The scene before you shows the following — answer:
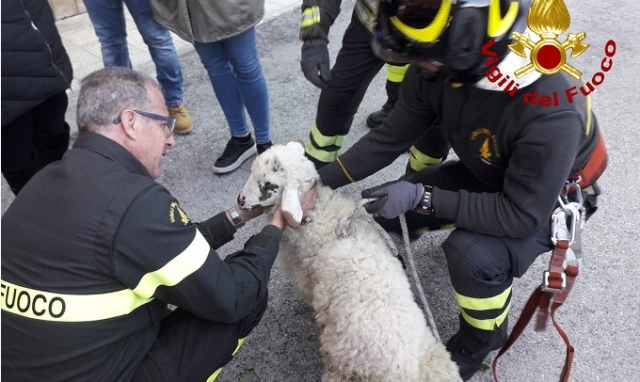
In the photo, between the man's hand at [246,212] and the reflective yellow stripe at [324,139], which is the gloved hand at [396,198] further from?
the reflective yellow stripe at [324,139]

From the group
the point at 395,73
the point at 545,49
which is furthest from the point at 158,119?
the point at 395,73

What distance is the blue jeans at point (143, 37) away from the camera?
3.30m

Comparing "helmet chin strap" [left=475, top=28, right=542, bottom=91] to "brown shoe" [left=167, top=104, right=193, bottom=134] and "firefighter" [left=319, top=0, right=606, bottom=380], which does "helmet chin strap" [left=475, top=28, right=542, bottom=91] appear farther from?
"brown shoe" [left=167, top=104, right=193, bottom=134]

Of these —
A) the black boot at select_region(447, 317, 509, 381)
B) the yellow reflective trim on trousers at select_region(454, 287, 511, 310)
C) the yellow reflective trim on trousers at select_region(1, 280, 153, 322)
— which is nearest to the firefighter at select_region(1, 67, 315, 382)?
the yellow reflective trim on trousers at select_region(1, 280, 153, 322)

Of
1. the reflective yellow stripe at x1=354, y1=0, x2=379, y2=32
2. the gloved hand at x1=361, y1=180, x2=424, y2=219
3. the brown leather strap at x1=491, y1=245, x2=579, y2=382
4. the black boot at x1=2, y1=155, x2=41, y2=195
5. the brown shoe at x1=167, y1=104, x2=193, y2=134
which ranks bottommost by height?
the brown shoe at x1=167, y1=104, x2=193, y2=134

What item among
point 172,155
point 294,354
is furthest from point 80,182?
point 172,155

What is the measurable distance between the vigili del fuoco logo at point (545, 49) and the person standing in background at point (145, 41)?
8.21 ft

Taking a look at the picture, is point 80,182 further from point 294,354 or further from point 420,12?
point 294,354

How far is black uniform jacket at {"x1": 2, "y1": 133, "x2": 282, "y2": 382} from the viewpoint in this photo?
140cm

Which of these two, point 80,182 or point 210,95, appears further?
point 210,95

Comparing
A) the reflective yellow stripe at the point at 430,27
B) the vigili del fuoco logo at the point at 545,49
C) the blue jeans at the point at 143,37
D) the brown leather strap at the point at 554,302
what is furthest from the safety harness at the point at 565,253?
the blue jeans at the point at 143,37

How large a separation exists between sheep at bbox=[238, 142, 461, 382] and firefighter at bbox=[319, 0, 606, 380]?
0.20 metres

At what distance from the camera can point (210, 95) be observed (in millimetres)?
4285

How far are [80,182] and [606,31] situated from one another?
5.41 meters
